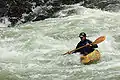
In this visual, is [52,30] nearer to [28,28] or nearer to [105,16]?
[28,28]

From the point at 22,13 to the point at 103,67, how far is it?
792 cm

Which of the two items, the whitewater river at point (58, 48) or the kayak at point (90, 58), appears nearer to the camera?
the whitewater river at point (58, 48)

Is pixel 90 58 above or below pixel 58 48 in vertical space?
below

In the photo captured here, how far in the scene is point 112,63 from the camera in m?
9.80

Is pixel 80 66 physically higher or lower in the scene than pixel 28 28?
lower

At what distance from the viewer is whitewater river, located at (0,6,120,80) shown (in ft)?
31.0

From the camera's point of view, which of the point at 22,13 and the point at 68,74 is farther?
the point at 22,13

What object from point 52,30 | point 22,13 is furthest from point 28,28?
point 22,13

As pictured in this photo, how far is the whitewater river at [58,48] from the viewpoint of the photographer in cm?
945

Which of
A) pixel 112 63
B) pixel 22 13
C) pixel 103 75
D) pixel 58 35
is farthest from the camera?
pixel 22 13

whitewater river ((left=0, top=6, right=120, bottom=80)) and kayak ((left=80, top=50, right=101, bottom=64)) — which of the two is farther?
kayak ((left=80, top=50, right=101, bottom=64))

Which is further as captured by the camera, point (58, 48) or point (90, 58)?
point (58, 48)

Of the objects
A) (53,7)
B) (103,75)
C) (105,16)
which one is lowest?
(103,75)

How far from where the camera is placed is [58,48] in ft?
39.1
